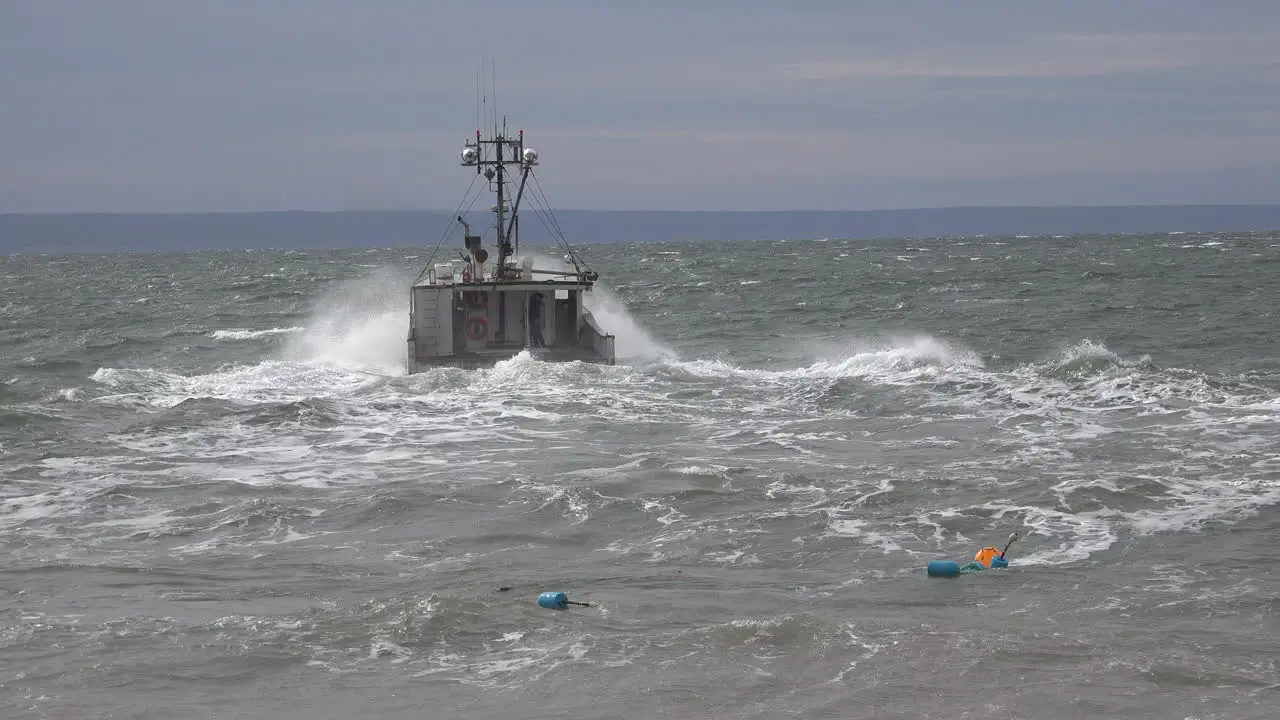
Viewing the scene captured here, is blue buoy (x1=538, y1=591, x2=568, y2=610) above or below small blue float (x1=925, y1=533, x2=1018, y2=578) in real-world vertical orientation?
below

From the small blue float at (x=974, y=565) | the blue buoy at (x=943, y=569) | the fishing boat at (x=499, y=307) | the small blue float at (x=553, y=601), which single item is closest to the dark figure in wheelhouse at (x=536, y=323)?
the fishing boat at (x=499, y=307)

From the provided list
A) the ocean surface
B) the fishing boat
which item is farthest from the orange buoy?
the fishing boat

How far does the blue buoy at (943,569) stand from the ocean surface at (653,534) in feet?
0.63

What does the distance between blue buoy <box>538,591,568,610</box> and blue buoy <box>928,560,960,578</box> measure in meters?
3.54

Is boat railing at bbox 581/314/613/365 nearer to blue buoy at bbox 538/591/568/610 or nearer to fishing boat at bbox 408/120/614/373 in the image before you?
fishing boat at bbox 408/120/614/373

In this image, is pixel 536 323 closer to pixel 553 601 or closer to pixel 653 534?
pixel 653 534

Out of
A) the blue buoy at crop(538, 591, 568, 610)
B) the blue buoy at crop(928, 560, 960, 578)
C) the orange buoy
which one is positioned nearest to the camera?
the blue buoy at crop(538, 591, 568, 610)

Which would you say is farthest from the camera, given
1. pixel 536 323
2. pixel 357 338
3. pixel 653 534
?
pixel 357 338

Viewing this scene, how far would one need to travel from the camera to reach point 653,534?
49.1ft

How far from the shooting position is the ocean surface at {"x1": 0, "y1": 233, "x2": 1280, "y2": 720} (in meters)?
10.3

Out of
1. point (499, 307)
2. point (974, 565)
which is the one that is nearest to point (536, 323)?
point (499, 307)

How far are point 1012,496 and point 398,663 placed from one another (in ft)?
27.6

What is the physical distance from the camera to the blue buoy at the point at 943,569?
13.0 m

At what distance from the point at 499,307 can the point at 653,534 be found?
50.4ft
